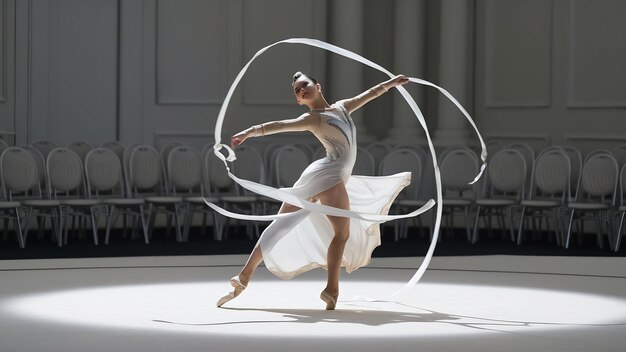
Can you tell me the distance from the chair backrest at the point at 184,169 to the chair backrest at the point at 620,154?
414 cm

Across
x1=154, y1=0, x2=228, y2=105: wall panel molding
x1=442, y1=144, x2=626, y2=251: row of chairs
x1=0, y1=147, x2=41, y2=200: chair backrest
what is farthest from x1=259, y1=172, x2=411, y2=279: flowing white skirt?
x1=154, y1=0, x2=228, y2=105: wall panel molding

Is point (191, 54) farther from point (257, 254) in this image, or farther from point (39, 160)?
point (257, 254)

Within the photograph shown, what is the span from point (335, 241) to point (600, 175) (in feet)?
17.3

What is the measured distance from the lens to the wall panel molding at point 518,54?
13.6m

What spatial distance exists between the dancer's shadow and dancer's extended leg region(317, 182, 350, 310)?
0.34 feet

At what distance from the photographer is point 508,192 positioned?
1297 centimetres

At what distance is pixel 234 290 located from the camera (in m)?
7.05

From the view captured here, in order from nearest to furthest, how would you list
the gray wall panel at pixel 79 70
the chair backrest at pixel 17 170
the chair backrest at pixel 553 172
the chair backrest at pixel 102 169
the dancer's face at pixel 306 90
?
the dancer's face at pixel 306 90 < the chair backrest at pixel 17 170 < the chair backrest at pixel 102 169 < the chair backrest at pixel 553 172 < the gray wall panel at pixel 79 70

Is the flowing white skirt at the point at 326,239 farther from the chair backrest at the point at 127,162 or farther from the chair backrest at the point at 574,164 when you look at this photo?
the chair backrest at the point at 574,164

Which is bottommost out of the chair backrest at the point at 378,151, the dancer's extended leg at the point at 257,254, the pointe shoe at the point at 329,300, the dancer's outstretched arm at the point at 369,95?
the pointe shoe at the point at 329,300

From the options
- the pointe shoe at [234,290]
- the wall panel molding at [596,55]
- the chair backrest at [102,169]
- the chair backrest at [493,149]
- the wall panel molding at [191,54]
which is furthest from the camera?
the wall panel molding at [191,54]

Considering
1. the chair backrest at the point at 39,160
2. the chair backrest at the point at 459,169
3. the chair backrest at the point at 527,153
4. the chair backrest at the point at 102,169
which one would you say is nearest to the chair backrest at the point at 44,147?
the chair backrest at the point at 39,160

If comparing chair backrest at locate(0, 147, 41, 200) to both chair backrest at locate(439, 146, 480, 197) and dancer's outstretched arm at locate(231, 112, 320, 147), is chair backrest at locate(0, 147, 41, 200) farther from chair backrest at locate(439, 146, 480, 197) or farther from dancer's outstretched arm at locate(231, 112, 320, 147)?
dancer's outstretched arm at locate(231, 112, 320, 147)

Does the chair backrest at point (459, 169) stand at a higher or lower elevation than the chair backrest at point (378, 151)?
lower
